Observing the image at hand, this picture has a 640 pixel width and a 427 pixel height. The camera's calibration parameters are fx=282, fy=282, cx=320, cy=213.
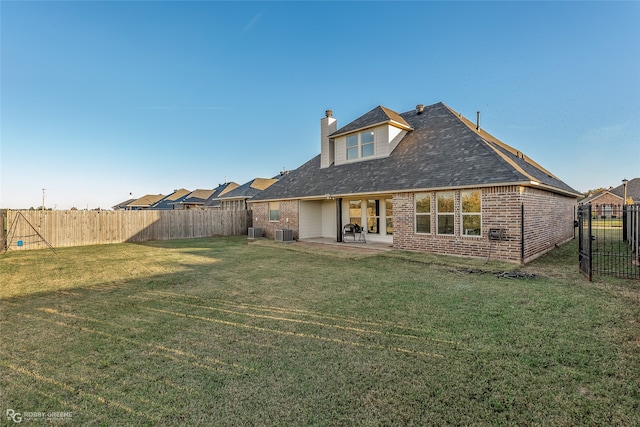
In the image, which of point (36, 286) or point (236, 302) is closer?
point (236, 302)

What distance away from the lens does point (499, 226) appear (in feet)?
30.0

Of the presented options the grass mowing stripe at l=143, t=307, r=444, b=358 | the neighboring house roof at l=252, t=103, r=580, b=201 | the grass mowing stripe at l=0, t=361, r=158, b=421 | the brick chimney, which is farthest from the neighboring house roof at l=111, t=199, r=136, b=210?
the grass mowing stripe at l=0, t=361, r=158, b=421

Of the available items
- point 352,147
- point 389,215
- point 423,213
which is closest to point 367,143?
point 352,147

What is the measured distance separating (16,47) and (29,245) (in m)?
9.43

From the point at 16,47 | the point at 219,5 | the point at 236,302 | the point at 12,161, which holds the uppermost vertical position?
the point at 219,5

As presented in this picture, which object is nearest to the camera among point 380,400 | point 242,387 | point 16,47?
point 380,400

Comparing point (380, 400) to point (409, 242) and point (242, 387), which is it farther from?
point (409, 242)

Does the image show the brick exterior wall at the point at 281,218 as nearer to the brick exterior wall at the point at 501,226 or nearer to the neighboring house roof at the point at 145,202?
the brick exterior wall at the point at 501,226

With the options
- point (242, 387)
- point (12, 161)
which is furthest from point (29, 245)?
point (242, 387)

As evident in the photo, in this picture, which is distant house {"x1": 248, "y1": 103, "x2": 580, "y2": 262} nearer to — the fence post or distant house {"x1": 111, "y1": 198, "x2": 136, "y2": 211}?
the fence post

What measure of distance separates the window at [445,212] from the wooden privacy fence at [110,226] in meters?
15.6

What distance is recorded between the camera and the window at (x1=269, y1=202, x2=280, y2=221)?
1805 cm

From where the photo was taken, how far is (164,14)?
1109 centimetres

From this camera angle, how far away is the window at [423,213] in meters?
10.8
